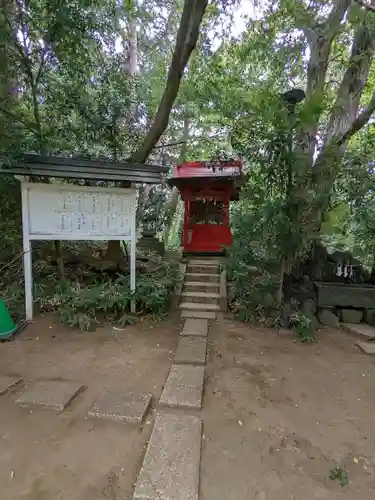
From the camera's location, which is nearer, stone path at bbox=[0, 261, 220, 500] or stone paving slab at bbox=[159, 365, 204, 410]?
stone path at bbox=[0, 261, 220, 500]

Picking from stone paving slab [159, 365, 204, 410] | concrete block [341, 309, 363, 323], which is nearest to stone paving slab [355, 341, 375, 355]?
concrete block [341, 309, 363, 323]

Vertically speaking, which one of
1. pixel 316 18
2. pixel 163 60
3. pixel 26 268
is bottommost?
pixel 26 268

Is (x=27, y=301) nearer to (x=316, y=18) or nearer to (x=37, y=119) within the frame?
(x=37, y=119)

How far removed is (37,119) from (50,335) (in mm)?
3093

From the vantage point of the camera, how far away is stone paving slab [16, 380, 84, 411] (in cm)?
237

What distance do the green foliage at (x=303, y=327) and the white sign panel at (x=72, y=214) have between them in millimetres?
2493

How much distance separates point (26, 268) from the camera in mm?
4117

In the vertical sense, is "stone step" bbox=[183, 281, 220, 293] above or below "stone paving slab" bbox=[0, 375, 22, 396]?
above

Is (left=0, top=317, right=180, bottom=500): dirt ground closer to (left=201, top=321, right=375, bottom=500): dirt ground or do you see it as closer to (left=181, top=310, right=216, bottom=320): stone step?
(left=201, top=321, right=375, bottom=500): dirt ground

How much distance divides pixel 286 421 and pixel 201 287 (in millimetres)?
3413

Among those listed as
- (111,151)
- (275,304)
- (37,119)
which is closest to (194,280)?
(275,304)

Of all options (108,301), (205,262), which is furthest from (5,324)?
(205,262)

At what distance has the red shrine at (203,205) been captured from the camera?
7094mm

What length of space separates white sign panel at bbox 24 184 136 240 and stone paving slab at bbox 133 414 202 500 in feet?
9.06
